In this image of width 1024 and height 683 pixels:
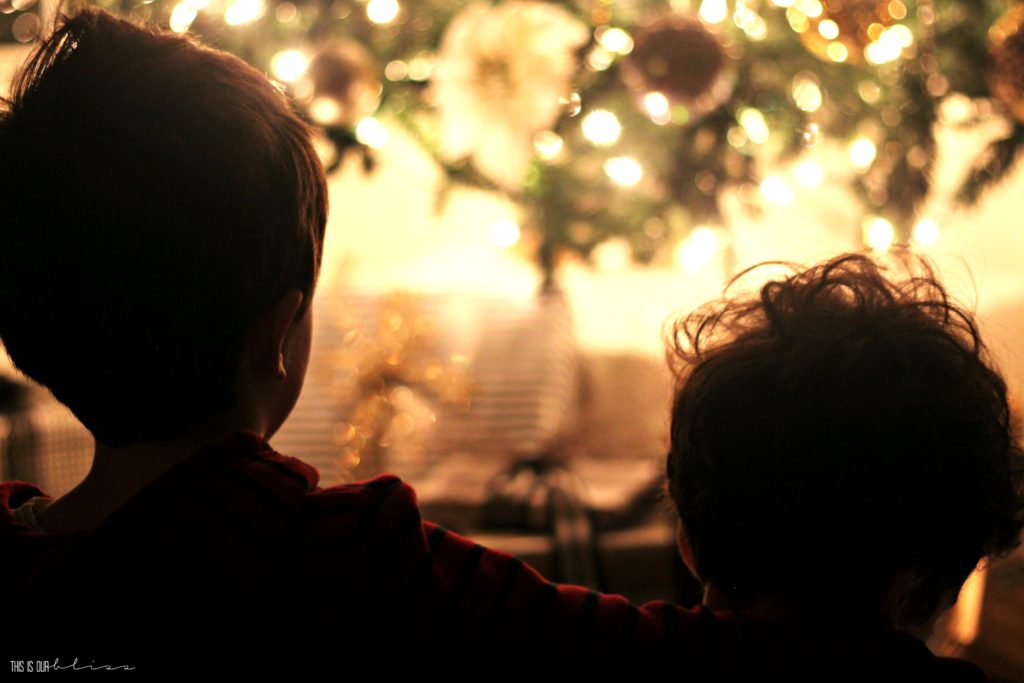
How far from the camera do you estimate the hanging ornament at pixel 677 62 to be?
1.18 m

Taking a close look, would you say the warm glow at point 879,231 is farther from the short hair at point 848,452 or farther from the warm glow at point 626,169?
the short hair at point 848,452

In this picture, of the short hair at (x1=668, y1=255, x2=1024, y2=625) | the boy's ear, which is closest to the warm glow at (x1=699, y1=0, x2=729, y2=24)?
the short hair at (x1=668, y1=255, x2=1024, y2=625)

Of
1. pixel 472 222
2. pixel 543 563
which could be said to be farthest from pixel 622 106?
pixel 472 222

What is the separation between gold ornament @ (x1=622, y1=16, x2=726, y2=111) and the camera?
118 centimetres

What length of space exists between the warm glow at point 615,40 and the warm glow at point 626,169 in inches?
7.0

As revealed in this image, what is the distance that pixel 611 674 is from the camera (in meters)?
0.46

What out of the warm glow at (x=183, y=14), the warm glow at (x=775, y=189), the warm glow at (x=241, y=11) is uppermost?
the warm glow at (x=241, y=11)

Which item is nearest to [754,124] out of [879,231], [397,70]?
[879,231]

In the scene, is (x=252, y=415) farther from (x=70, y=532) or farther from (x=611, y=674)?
(x=611, y=674)

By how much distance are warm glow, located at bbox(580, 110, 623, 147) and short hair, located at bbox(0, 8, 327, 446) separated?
3.34ft

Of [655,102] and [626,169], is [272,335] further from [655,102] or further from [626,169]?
[626,169]

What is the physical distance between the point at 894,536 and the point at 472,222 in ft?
6.74

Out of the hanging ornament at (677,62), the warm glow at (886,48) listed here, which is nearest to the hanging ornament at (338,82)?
the hanging ornament at (677,62)

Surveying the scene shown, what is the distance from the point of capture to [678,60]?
1179mm
